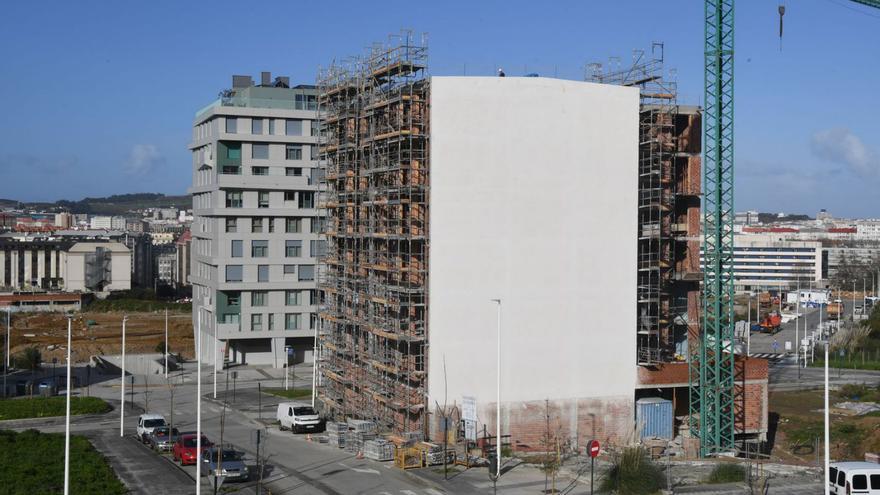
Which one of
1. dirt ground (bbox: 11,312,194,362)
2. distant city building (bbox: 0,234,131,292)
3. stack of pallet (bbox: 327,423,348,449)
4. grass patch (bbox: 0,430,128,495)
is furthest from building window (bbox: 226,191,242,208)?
distant city building (bbox: 0,234,131,292)

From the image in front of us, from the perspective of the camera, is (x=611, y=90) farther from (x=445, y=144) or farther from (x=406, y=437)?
(x=406, y=437)

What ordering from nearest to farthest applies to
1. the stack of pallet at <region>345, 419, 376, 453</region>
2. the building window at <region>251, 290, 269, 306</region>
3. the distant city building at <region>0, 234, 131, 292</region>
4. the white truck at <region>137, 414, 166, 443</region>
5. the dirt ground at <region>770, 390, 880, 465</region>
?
1. the stack of pallet at <region>345, 419, 376, 453</region>
2. the dirt ground at <region>770, 390, 880, 465</region>
3. the white truck at <region>137, 414, 166, 443</region>
4. the building window at <region>251, 290, 269, 306</region>
5. the distant city building at <region>0, 234, 131, 292</region>

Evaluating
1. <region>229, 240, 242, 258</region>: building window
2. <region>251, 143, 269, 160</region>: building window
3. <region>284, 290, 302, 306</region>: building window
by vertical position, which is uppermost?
<region>251, 143, 269, 160</region>: building window

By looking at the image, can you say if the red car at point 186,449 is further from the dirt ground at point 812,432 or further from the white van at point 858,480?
the dirt ground at point 812,432

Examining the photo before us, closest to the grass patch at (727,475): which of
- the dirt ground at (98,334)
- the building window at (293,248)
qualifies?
the building window at (293,248)

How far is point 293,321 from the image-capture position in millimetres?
80000

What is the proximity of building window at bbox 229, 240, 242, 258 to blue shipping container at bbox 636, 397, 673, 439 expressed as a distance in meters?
41.5

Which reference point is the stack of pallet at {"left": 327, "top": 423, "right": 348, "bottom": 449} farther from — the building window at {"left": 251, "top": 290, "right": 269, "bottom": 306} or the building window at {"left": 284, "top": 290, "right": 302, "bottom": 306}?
the building window at {"left": 284, "top": 290, "right": 302, "bottom": 306}

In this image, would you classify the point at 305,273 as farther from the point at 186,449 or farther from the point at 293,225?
the point at 186,449

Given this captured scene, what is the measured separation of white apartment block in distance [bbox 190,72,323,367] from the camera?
255ft

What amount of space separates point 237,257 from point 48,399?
69.9 feet

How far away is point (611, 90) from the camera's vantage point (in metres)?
44.7

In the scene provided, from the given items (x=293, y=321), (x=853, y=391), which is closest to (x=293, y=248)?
(x=293, y=321)

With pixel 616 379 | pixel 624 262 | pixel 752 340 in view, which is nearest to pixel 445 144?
pixel 624 262
